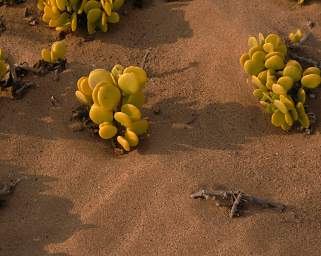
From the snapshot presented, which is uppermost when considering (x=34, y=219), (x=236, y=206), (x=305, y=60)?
(x=305, y=60)

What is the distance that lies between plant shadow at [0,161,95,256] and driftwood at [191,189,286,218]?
20.3 inches

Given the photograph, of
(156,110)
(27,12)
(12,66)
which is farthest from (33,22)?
(156,110)

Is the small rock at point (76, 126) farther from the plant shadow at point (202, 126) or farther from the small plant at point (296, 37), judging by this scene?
the small plant at point (296, 37)

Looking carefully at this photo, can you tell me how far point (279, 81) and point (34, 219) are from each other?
1298 millimetres

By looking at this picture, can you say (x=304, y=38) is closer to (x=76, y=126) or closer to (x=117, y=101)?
(x=117, y=101)

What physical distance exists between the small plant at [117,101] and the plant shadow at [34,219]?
1.19 feet

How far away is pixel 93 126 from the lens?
2744mm

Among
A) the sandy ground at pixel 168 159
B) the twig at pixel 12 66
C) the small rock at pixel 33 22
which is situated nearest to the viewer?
the sandy ground at pixel 168 159

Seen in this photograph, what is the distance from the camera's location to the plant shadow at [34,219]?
231 centimetres

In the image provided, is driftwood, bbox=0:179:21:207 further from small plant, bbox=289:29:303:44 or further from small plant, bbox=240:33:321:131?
small plant, bbox=289:29:303:44

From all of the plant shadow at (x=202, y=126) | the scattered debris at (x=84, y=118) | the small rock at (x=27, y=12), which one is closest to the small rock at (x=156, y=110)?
the plant shadow at (x=202, y=126)

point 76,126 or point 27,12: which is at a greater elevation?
point 27,12

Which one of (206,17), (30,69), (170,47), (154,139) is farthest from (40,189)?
(206,17)

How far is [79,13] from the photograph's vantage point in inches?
123
